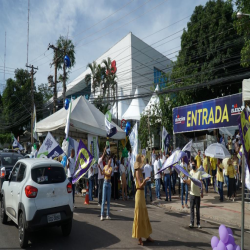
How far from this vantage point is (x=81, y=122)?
12.9 meters

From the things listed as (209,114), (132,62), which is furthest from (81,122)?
(132,62)

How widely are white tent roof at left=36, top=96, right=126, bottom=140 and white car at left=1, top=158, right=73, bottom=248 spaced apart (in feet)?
19.9

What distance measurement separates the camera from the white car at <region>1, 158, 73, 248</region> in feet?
19.0

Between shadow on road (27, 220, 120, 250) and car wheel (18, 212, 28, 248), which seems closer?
car wheel (18, 212, 28, 248)

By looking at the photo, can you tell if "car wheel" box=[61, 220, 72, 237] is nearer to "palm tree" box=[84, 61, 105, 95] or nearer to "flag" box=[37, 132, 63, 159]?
"flag" box=[37, 132, 63, 159]

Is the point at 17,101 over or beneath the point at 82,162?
over

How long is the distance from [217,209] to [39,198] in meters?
7.16

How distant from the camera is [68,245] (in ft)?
19.4

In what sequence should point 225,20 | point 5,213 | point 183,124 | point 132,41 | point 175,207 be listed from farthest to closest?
point 132,41 → point 225,20 → point 183,124 → point 175,207 → point 5,213

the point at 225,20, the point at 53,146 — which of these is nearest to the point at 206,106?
the point at 53,146

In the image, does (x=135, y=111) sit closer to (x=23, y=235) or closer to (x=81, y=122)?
(x=81, y=122)

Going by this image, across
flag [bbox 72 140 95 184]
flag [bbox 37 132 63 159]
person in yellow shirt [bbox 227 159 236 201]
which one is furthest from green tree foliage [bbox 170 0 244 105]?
flag [bbox 72 140 95 184]

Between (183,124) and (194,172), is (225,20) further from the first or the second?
(194,172)

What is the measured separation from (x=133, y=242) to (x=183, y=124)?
33.5 feet
